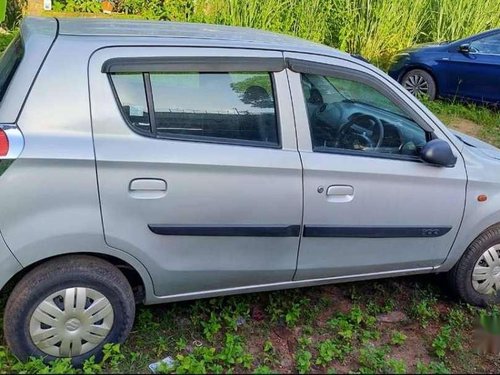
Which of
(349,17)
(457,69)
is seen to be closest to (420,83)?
(457,69)

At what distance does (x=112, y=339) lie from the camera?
2.88m

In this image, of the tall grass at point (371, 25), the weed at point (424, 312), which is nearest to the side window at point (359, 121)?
the weed at point (424, 312)

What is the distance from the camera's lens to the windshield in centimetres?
261

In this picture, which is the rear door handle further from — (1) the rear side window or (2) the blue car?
(2) the blue car

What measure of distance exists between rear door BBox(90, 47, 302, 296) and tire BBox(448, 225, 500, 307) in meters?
1.22

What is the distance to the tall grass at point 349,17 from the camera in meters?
8.82

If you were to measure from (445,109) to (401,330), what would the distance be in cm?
568

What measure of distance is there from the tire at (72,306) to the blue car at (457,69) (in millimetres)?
7091

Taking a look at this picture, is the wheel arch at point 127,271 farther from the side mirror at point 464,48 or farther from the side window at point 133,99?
the side mirror at point 464,48

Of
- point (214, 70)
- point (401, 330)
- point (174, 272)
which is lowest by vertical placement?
point (401, 330)

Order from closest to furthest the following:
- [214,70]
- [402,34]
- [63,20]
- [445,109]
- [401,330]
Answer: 1. [214,70]
2. [63,20]
3. [401,330]
4. [445,109]
5. [402,34]

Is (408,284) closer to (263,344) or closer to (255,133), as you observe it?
(263,344)

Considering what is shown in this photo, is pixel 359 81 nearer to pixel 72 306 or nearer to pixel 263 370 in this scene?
pixel 263 370

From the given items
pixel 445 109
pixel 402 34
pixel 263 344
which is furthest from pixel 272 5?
pixel 263 344
